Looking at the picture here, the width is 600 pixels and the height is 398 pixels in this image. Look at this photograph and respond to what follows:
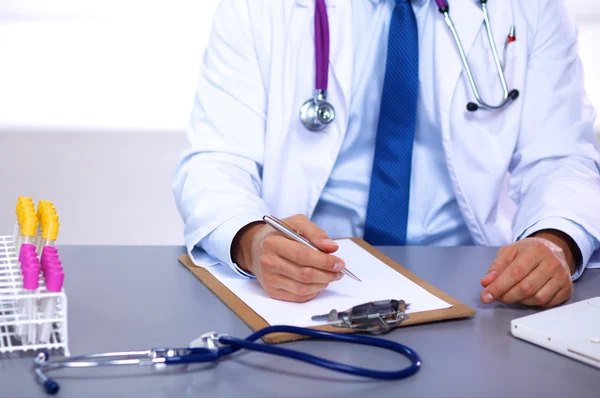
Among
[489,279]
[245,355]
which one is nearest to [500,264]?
[489,279]

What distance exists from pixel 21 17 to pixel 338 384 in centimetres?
575

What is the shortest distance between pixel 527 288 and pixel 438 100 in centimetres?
56

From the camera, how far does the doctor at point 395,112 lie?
1466mm

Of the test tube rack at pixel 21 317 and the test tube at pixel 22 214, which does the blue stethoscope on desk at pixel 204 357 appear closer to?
the test tube rack at pixel 21 317

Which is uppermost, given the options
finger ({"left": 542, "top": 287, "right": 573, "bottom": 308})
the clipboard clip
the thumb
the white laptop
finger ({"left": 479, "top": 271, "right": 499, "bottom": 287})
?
the thumb

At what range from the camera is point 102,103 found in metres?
5.04

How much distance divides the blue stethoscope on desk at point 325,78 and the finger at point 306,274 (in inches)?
19.5

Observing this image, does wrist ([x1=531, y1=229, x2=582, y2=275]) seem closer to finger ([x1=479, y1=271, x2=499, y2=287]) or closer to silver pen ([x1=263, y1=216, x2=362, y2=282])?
finger ([x1=479, y1=271, x2=499, y2=287])

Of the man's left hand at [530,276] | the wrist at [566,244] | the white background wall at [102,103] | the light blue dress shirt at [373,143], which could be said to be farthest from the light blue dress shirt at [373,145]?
the white background wall at [102,103]

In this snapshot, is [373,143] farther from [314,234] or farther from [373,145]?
[314,234]

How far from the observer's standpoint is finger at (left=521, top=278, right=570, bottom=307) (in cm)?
102

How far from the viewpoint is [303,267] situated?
3.36 ft

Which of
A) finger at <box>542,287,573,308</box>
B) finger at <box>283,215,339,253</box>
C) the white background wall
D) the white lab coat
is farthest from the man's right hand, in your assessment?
the white background wall

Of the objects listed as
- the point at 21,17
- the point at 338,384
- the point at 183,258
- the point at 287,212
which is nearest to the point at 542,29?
the point at 287,212
